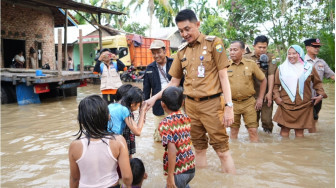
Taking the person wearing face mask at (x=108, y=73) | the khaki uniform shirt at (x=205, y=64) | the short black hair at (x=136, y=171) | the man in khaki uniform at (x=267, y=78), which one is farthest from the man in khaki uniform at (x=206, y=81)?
the person wearing face mask at (x=108, y=73)

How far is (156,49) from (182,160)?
2189 mm

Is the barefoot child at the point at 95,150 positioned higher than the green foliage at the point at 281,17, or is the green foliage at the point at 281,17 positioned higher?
the green foliage at the point at 281,17

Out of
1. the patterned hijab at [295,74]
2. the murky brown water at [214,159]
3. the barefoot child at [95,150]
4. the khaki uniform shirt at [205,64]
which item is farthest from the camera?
the patterned hijab at [295,74]

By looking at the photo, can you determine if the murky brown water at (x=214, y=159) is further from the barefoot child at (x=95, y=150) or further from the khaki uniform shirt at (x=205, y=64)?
the barefoot child at (x=95, y=150)

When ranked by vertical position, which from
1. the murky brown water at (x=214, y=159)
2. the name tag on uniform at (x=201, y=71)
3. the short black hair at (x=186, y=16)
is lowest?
the murky brown water at (x=214, y=159)

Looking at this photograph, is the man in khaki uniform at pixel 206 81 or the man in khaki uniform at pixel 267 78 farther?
the man in khaki uniform at pixel 267 78

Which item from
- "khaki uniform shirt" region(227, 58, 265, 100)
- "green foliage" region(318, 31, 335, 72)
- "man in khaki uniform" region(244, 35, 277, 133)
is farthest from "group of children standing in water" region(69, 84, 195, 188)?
"green foliage" region(318, 31, 335, 72)

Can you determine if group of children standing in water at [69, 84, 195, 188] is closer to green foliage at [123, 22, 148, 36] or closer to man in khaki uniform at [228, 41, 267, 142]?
man in khaki uniform at [228, 41, 267, 142]

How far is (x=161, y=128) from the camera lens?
2535 mm

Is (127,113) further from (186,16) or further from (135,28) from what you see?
(135,28)

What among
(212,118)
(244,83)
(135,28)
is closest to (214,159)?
(212,118)

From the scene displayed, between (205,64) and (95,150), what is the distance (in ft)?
5.07

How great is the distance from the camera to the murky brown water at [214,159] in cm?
333

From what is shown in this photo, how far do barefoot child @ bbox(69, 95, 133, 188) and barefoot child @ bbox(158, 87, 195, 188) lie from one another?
1.65ft
